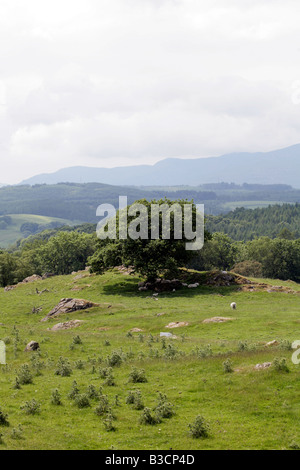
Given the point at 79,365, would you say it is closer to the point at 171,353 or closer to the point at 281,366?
the point at 171,353

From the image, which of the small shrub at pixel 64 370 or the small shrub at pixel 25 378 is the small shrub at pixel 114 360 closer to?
the small shrub at pixel 64 370

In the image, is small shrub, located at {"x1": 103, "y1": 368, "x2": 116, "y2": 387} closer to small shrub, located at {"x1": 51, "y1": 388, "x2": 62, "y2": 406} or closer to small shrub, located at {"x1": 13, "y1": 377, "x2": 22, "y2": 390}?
small shrub, located at {"x1": 51, "y1": 388, "x2": 62, "y2": 406}

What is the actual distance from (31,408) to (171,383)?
8860mm

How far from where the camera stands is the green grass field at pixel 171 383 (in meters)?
18.7

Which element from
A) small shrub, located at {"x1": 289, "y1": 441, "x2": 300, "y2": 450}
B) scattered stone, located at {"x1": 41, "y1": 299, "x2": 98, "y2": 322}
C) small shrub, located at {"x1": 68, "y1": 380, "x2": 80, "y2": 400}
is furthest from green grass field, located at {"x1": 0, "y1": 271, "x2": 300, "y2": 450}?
scattered stone, located at {"x1": 41, "y1": 299, "x2": 98, "y2": 322}

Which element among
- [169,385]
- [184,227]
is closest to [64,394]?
[169,385]

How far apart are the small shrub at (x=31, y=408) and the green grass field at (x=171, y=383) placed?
0.36m

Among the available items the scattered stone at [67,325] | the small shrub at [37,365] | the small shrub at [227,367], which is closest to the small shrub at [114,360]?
the small shrub at [37,365]

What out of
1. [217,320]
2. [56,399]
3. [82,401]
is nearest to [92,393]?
[82,401]

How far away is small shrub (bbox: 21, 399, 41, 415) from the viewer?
72.8 ft

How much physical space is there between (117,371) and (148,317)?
21741mm

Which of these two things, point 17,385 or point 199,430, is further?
point 17,385

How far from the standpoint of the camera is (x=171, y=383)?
1034 inches

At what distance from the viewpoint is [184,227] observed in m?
73.4
